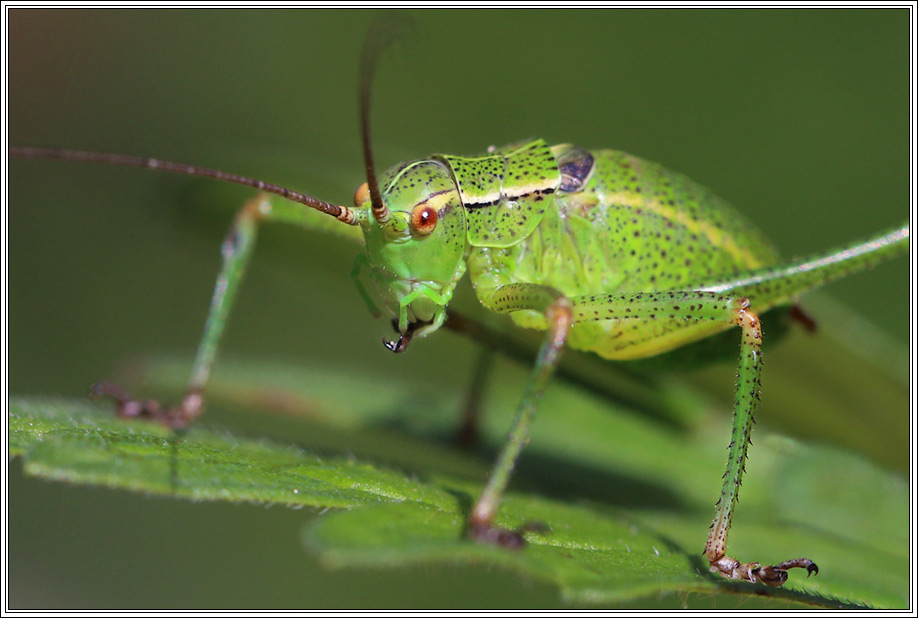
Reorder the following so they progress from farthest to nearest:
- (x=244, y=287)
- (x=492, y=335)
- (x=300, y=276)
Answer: (x=244, y=287)
(x=300, y=276)
(x=492, y=335)

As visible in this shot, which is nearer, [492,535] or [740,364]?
[492,535]

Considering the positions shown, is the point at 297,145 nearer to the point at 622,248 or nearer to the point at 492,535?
the point at 622,248

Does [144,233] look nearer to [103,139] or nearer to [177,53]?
[103,139]

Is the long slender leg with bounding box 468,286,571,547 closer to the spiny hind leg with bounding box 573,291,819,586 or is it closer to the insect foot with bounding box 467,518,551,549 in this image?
the insect foot with bounding box 467,518,551,549

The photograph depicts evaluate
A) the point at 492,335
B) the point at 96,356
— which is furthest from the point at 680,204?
the point at 96,356

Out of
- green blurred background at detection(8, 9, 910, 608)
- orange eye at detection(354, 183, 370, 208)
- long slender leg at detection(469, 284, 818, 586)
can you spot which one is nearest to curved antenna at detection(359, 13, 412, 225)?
orange eye at detection(354, 183, 370, 208)

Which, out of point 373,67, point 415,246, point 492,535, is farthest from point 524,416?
point 373,67
